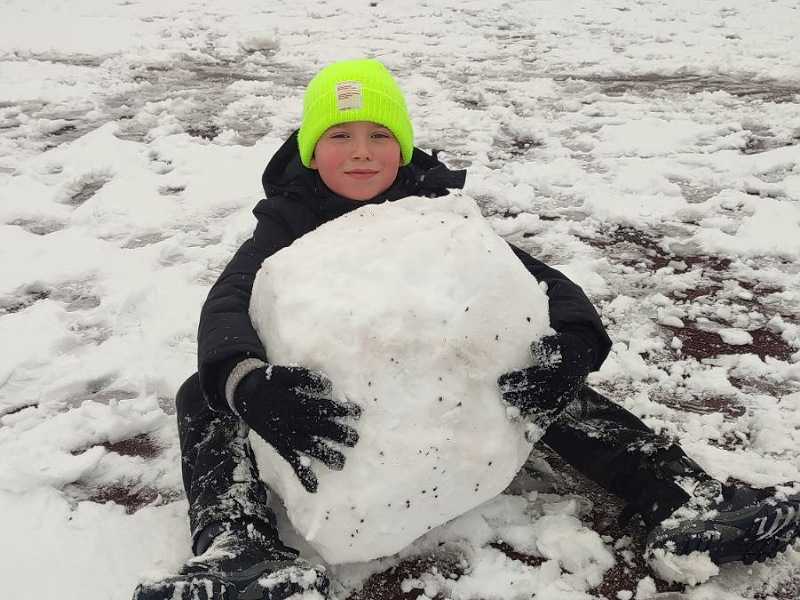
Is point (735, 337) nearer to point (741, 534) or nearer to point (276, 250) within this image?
point (741, 534)

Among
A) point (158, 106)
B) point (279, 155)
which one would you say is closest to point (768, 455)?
point (279, 155)

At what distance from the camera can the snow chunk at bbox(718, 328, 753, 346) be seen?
96.5 inches

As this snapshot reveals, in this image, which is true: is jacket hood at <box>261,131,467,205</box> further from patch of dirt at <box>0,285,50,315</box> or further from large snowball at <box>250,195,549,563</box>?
patch of dirt at <box>0,285,50,315</box>

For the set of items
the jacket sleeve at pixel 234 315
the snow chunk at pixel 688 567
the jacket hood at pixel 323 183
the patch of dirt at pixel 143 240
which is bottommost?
the patch of dirt at pixel 143 240

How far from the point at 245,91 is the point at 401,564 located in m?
4.22

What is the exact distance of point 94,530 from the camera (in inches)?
68.8

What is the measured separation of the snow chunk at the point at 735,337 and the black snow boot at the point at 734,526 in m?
0.89

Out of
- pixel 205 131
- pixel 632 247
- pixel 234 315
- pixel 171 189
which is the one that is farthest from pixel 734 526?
pixel 205 131

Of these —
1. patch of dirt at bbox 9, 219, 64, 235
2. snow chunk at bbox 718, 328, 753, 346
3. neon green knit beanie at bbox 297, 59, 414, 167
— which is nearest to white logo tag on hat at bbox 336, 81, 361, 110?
neon green knit beanie at bbox 297, 59, 414, 167

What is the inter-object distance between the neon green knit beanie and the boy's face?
4 cm

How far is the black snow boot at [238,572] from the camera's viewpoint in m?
1.38

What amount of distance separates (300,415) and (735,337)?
162 cm

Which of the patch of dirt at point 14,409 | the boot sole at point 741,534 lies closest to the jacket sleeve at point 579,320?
the boot sole at point 741,534

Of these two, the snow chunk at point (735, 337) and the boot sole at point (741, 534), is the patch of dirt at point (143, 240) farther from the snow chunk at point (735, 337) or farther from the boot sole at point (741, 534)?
the boot sole at point (741, 534)
